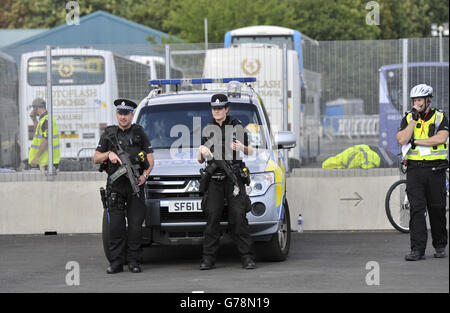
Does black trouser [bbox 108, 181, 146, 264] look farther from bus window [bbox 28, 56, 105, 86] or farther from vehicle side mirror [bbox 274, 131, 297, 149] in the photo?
bus window [bbox 28, 56, 105, 86]

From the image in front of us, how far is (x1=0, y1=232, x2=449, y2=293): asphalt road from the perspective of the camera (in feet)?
29.3

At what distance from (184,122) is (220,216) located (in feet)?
5.72

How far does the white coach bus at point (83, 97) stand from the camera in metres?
14.7

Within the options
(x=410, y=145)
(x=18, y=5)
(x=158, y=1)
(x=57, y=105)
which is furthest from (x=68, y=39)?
(x=410, y=145)

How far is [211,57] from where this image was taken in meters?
15.6

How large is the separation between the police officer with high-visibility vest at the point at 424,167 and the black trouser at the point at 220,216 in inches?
75.5

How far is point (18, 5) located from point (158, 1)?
11.9m

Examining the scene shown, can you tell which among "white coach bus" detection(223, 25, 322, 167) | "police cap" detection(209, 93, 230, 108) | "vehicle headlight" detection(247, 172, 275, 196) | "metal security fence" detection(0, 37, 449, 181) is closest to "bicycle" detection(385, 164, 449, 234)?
"metal security fence" detection(0, 37, 449, 181)

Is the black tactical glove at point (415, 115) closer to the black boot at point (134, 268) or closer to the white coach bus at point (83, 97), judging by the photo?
the black boot at point (134, 268)

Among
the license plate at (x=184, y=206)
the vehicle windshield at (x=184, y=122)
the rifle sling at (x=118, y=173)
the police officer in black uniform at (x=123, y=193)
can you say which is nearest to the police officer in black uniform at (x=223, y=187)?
the license plate at (x=184, y=206)

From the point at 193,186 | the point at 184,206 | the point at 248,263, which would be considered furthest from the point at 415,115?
the point at 184,206

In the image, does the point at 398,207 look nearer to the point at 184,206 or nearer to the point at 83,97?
the point at 184,206

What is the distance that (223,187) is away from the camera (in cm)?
1008
